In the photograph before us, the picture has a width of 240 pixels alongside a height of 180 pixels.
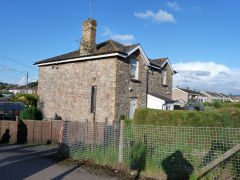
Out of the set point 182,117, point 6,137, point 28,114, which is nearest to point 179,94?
point 182,117

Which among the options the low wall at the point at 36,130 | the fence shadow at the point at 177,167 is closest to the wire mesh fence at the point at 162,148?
the fence shadow at the point at 177,167

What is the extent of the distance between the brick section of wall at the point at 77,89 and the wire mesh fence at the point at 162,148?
6.55m

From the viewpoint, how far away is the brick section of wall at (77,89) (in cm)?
1430

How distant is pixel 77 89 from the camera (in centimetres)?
1617

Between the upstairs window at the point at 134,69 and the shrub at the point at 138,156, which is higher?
the upstairs window at the point at 134,69

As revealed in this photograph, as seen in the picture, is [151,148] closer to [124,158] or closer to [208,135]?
[124,158]

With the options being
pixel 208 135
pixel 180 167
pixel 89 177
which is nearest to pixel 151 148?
pixel 180 167

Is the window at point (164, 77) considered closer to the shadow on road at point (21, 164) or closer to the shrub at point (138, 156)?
the shadow on road at point (21, 164)

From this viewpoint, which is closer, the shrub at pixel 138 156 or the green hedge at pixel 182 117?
the shrub at pixel 138 156

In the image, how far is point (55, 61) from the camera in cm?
1775

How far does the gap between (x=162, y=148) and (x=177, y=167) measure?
0.62 m

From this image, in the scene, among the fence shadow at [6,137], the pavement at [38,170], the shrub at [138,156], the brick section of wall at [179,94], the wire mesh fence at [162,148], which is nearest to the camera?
the wire mesh fence at [162,148]

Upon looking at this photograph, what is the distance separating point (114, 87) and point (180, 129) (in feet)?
27.7

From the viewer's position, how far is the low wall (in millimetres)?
11414
